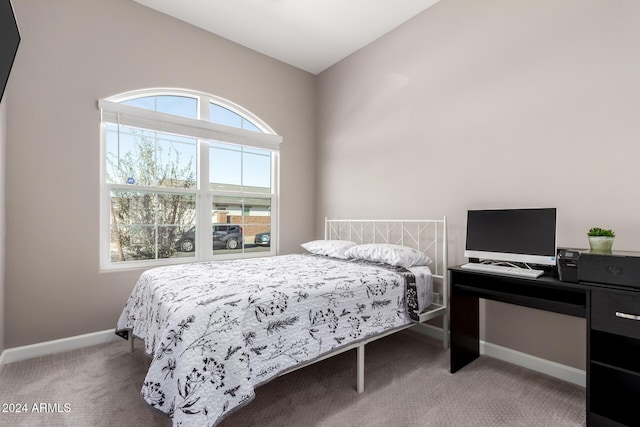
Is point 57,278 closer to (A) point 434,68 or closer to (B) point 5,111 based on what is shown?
(B) point 5,111

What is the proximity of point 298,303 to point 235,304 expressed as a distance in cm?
37

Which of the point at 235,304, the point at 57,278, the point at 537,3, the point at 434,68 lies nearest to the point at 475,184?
the point at 434,68

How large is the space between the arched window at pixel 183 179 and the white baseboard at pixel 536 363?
248 cm

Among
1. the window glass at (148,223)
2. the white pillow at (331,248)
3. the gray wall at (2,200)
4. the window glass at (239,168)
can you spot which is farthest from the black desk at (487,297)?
the gray wall at (2,200)

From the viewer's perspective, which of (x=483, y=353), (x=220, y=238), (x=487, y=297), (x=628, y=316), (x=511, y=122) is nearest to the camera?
(x=628, y=316)

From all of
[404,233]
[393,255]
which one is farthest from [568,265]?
[404,233]

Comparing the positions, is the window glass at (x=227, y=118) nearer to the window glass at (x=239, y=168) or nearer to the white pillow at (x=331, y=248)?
the window glass at (x=239, y=168)

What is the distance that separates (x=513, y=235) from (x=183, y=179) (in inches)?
118

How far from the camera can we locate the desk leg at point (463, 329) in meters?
2.19

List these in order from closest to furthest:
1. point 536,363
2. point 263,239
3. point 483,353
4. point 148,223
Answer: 1. point 536,363
2. point 483,353
3. point 148,223
4. point 263,239

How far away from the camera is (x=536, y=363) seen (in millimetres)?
2182

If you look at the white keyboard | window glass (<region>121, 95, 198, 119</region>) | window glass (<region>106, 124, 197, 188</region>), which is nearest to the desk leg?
the white keyboard

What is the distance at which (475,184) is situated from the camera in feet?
8.34

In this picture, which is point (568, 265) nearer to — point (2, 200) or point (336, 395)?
point (336, 395)
